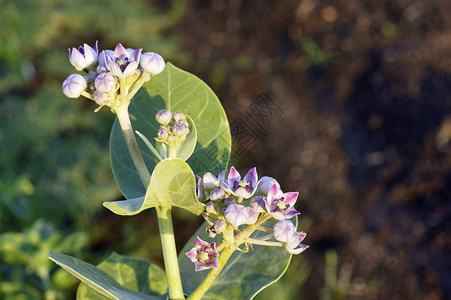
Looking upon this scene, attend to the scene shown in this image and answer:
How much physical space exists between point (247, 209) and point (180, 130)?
147mm

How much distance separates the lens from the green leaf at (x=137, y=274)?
3.19 ft

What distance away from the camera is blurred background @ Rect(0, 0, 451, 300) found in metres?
2.39

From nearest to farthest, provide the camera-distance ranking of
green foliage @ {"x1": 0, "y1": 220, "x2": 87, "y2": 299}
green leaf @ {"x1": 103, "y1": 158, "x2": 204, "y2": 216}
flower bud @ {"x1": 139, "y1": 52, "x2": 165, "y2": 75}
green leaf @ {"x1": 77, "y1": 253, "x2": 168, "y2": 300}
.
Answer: green leaf @ {"x1": 103, "y1": 158, "x2": 204, "y2": 216}, flower bud @ {"x1": 139, "y1": 52, "x2": 165, "y2": 75}, green leaf @ {"x1": 77, "y1": 253, "x2": 168, "y2": 300}, green foliage @ {"x1": 0, "y1": 220, "x2": 87, "y2": 299}

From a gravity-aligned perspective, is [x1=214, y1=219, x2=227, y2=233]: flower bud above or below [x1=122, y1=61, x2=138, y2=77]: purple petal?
below

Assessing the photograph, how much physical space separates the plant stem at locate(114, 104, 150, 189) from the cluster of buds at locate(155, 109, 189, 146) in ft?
0.12

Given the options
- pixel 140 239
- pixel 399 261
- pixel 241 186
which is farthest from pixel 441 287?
pixel 241 186

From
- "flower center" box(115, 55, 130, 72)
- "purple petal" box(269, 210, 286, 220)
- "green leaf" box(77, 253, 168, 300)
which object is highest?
"flower center" box(115, 55, 130, 72)

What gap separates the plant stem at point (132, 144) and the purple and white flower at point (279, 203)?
0.60 feet

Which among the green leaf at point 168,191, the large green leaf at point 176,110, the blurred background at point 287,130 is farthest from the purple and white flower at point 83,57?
the blurred background at point 287,130

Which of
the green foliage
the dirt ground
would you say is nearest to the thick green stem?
the green foliage

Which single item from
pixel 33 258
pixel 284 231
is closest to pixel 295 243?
pixel 284 231

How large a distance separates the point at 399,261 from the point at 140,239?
1.37m

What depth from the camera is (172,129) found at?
70 centimetres

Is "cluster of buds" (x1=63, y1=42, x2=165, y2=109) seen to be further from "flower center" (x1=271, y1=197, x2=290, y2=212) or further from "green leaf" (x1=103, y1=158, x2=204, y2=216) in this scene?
"flower center" (x1=271, y1=197, x2=290, y2=212)
